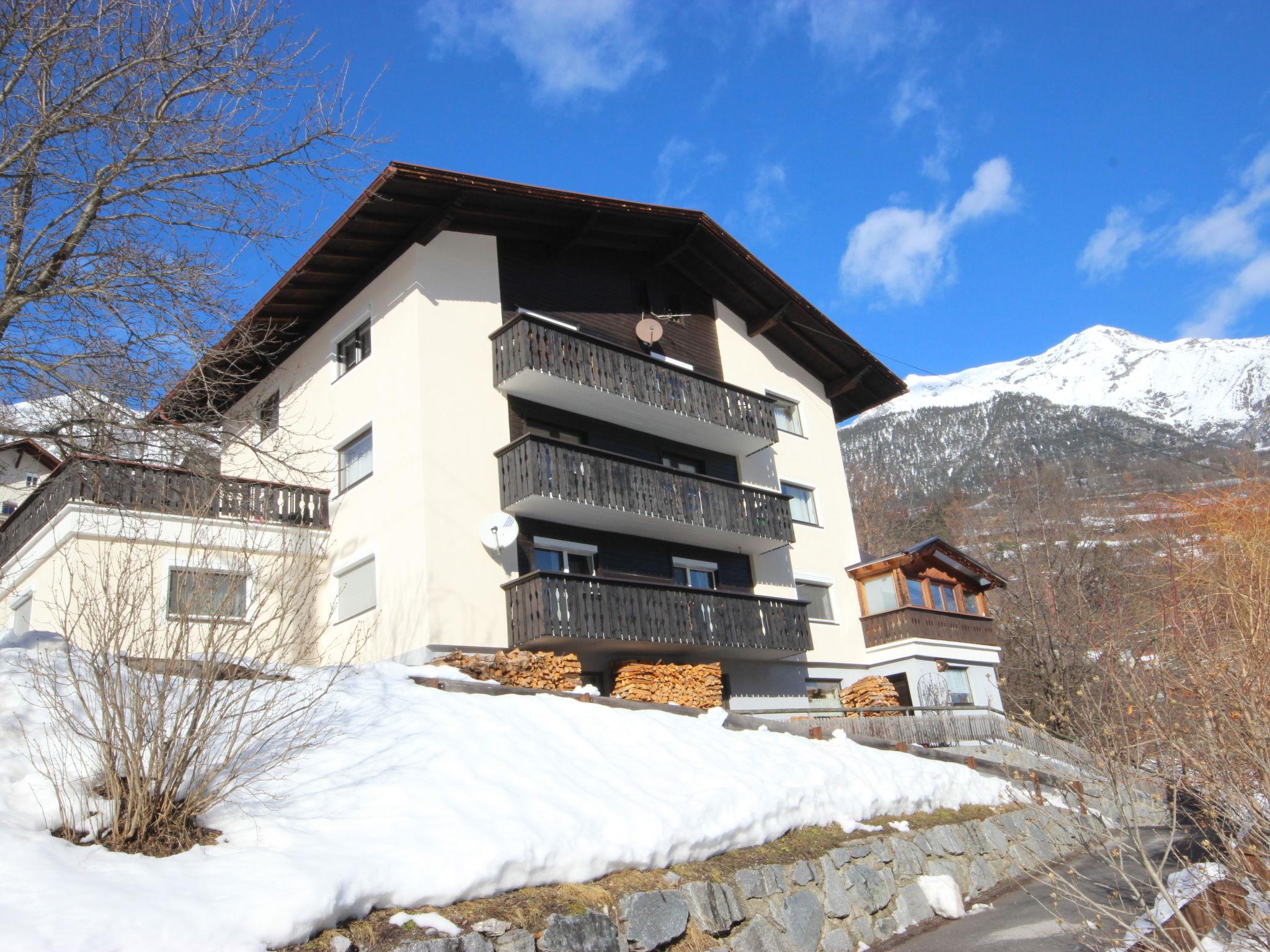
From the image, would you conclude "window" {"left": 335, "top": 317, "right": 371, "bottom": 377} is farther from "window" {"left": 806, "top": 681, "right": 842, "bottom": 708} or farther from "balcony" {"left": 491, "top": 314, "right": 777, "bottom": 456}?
"window" {"left": 806, "top": 681, "right": 842, "bottom": 708}

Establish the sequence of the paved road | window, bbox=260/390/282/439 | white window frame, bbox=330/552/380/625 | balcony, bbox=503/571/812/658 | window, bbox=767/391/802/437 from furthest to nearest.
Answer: window, bbox=767/391/802/437, white window frame, bbox=330/552/380/625, balcony, bbox=503/571/812/658, window, bbox=260/390/282/439, the paved road

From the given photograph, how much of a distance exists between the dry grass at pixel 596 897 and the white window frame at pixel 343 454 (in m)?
11.8

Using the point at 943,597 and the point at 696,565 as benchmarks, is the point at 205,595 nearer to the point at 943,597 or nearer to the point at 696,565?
the point at 696,565

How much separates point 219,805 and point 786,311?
21.4 m

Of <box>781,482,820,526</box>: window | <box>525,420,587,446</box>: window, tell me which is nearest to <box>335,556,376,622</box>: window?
<box>525,420,587,446</box>: window

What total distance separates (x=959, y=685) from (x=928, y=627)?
9.62 ft

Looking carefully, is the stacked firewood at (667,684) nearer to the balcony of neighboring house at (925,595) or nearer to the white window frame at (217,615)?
the balcony of neighboring house at (925,595)

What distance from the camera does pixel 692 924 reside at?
8141mm

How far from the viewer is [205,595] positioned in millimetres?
6961

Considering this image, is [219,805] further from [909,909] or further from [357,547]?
[357,547]

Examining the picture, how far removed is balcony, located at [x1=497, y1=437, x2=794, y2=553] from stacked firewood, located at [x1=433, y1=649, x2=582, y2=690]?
10.4 ft

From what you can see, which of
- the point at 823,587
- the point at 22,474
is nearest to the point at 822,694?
the point at 823,587

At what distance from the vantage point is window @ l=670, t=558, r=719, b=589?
21.6 metres

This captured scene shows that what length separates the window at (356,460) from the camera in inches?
774
